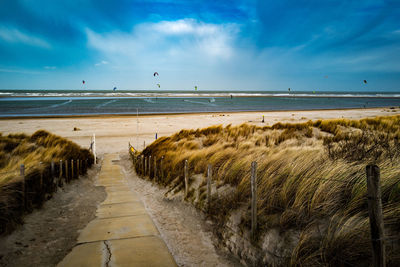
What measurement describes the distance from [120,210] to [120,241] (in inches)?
87.1

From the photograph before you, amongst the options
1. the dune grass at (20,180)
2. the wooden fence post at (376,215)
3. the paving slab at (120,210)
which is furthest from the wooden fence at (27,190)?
the wooden fence post at (376,215)

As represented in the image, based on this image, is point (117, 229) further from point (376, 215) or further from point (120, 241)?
point (376, 215)

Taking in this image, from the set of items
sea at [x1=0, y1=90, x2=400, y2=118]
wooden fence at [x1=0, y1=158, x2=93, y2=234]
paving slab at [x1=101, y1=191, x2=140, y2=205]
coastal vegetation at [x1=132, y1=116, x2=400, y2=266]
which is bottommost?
paving slab at [x1=101, y1=191, x2=140, y2=205]

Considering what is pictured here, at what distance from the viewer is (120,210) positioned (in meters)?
7.20

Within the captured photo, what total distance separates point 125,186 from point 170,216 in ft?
14.6

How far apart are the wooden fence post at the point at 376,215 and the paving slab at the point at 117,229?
13.7ft

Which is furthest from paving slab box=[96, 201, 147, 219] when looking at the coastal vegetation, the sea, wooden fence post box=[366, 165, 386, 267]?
the sea

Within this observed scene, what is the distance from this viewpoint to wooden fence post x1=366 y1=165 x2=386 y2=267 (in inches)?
101

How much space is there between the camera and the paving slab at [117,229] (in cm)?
539

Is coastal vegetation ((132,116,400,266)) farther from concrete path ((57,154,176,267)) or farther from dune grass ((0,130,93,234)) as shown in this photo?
dune grass ((0,130,93,234))

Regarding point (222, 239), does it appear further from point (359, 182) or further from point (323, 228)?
point (359, 182)

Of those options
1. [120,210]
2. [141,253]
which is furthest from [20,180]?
[141,253]

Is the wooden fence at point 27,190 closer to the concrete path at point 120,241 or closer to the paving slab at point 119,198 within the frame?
the concrete path at point 120,241

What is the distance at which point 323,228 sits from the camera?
3834 millimetres
